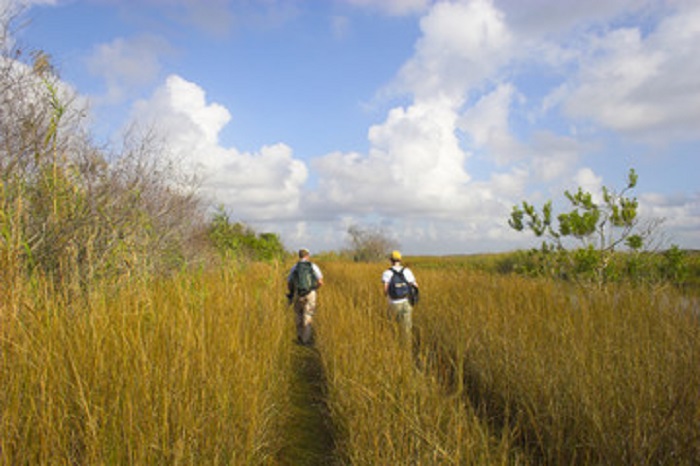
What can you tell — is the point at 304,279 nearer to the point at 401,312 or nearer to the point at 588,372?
the point at 401,312

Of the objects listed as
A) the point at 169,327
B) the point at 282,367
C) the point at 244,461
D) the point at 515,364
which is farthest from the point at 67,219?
the point at 515,364

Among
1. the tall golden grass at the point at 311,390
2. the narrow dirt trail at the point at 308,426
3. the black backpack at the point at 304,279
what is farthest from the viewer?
the black backpack at the point at 304,279

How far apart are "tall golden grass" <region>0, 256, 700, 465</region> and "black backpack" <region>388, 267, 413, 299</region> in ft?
4.04

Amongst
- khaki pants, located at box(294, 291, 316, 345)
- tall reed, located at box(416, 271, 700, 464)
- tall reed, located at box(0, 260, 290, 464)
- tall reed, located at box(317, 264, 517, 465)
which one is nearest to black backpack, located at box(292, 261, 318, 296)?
khaki pants, located at box(294, 291, 316, 345)

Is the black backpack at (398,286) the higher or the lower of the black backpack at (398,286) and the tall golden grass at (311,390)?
the higher

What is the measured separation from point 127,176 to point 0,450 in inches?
284

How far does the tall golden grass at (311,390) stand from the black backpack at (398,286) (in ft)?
4.04

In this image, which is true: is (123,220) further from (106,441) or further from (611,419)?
(611,419)

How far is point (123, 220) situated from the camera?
5844mm

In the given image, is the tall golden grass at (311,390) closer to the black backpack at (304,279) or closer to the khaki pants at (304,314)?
the black backpack at (304,279)

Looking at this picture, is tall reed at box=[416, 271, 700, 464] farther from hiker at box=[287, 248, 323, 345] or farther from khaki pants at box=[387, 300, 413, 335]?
hiker at box=[287, 248, 323, 345]

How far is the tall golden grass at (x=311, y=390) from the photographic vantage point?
2.36 meters

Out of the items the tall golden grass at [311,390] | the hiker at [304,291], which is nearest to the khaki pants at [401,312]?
the tall golden grass at [311,390]

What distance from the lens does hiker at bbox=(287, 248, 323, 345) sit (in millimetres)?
7684
